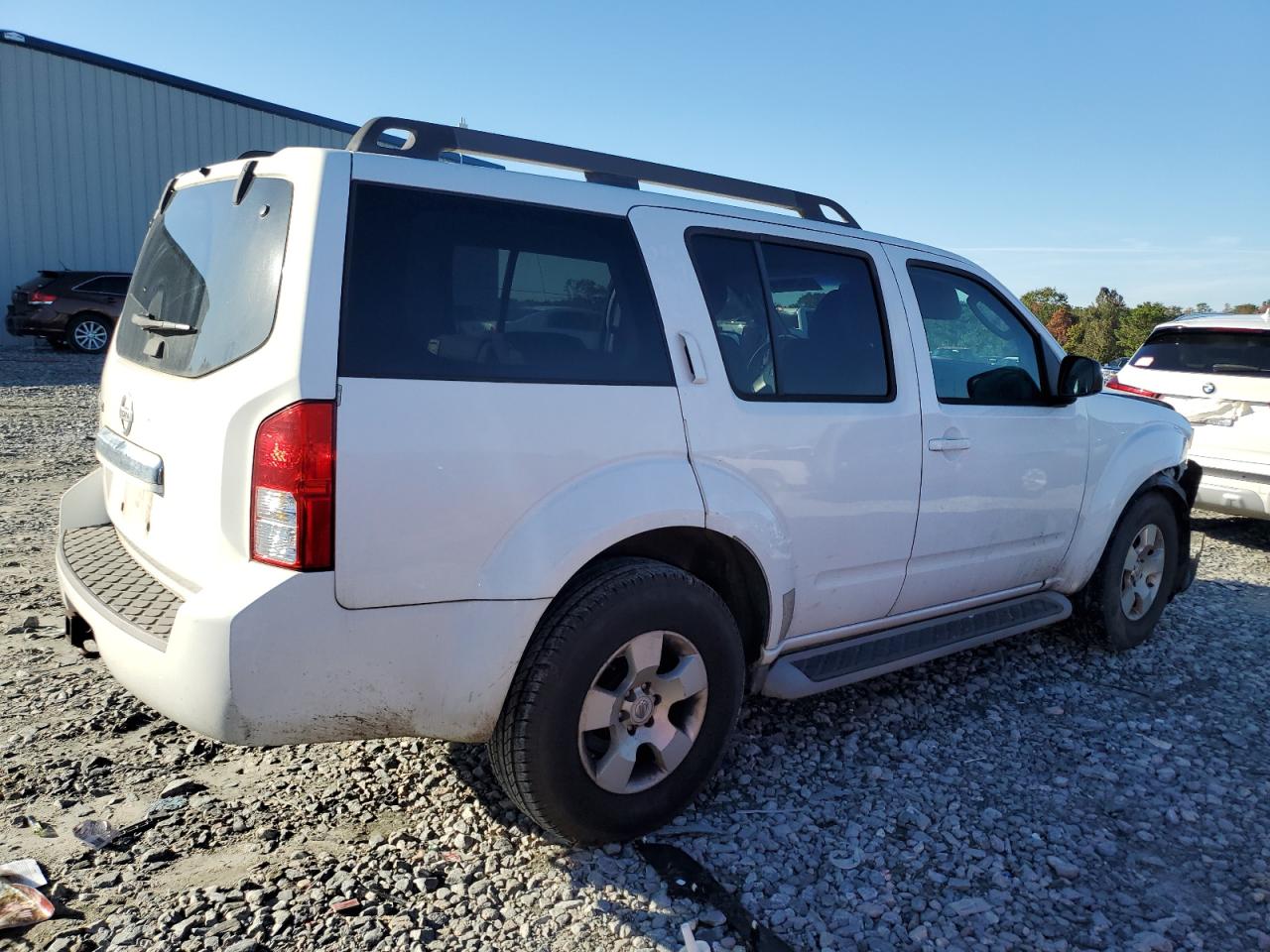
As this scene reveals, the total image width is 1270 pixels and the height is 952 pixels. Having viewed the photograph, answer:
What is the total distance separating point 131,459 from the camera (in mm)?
2879

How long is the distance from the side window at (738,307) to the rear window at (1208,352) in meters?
5.43

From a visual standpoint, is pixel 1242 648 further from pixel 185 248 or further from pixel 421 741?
pixel 185 248

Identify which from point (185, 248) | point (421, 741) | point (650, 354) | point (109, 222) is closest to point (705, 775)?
point (421, 741)

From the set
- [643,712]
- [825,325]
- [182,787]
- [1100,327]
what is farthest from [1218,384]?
[1100,327]

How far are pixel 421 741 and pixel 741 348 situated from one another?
1.79m

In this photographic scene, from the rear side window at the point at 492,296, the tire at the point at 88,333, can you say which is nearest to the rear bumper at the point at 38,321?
the tire at the point at 88,333

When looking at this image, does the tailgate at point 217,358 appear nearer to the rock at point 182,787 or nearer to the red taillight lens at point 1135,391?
the rock at point 182,787

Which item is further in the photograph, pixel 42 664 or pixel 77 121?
pixel 77 121

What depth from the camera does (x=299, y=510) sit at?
231 centimetres

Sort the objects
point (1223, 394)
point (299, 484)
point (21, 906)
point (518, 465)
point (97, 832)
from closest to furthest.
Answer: point (299, 484), point (21, 906), point (518, 465), point (97, 832), point (1223, 394)

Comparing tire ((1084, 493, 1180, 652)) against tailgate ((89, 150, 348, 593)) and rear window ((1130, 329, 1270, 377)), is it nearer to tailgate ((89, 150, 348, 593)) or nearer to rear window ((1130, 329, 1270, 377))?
rear window ((1130, 329, 1270, 377))

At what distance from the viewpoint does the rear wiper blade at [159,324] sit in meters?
2.75

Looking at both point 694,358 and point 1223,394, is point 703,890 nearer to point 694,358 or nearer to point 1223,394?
point 694,358

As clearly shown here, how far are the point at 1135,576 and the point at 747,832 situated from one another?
9.67 feet
